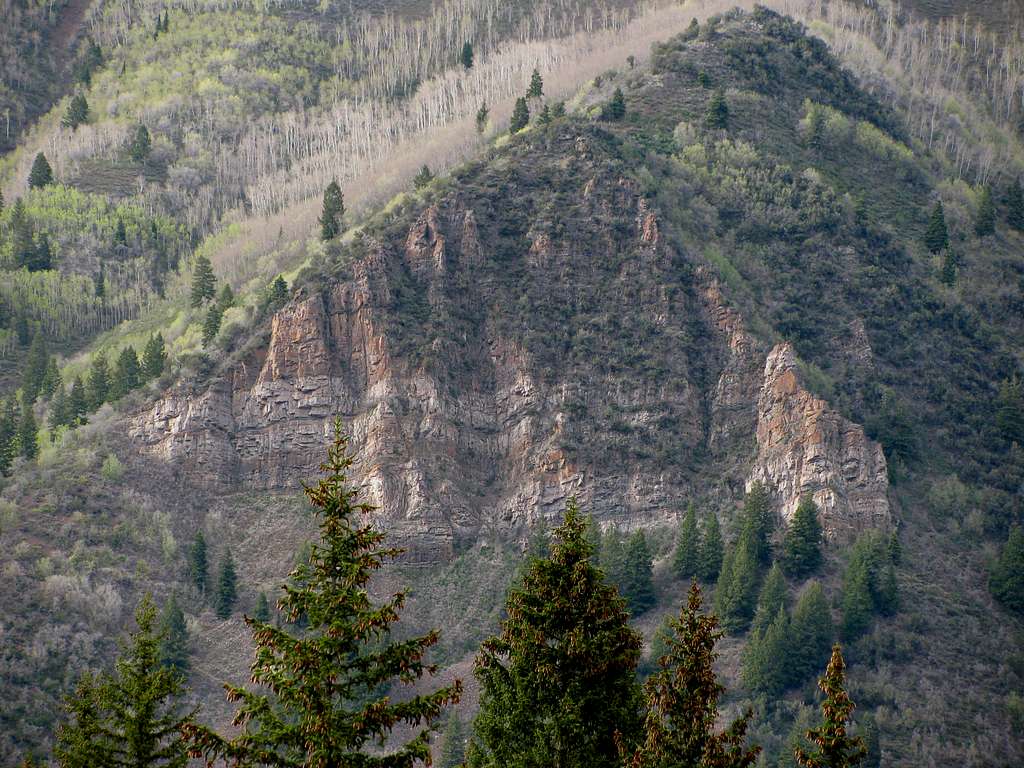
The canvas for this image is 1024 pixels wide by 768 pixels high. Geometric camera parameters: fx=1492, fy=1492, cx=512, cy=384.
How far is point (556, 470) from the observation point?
10956 centimetres

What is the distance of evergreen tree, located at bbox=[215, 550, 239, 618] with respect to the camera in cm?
10038

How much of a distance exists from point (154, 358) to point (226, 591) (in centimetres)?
2846

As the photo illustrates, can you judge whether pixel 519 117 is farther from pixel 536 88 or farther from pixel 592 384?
pixel 592 384

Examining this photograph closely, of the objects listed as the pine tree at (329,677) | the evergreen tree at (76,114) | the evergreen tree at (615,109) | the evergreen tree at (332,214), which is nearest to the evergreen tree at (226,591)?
the evergreen tree at (332,214)

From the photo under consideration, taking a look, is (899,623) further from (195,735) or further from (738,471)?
(195,735)

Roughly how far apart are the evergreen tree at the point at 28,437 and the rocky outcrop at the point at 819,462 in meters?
53.7

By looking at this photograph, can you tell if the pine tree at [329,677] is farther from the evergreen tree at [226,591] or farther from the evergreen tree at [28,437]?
the evergreen tree at [28,437]

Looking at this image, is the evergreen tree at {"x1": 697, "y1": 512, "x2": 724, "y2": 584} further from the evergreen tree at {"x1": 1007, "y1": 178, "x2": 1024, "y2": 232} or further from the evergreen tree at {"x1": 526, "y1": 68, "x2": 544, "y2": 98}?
the evergreen tree at {"x1": 526, "y1": 68, "x2": 544, "y2": 98}

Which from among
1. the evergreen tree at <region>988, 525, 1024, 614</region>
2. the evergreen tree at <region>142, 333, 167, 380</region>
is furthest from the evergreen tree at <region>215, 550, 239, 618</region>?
the evergreen tree at <region>988, 525, 1024, 614</region>

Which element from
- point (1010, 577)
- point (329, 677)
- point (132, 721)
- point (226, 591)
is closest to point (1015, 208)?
point (1010, 577)

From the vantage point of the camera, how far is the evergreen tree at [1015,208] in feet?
454

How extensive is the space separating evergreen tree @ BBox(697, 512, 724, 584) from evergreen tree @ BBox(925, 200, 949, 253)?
150 feet

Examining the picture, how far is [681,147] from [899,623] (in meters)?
56.5

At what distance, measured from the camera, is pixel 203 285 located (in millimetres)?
136500
